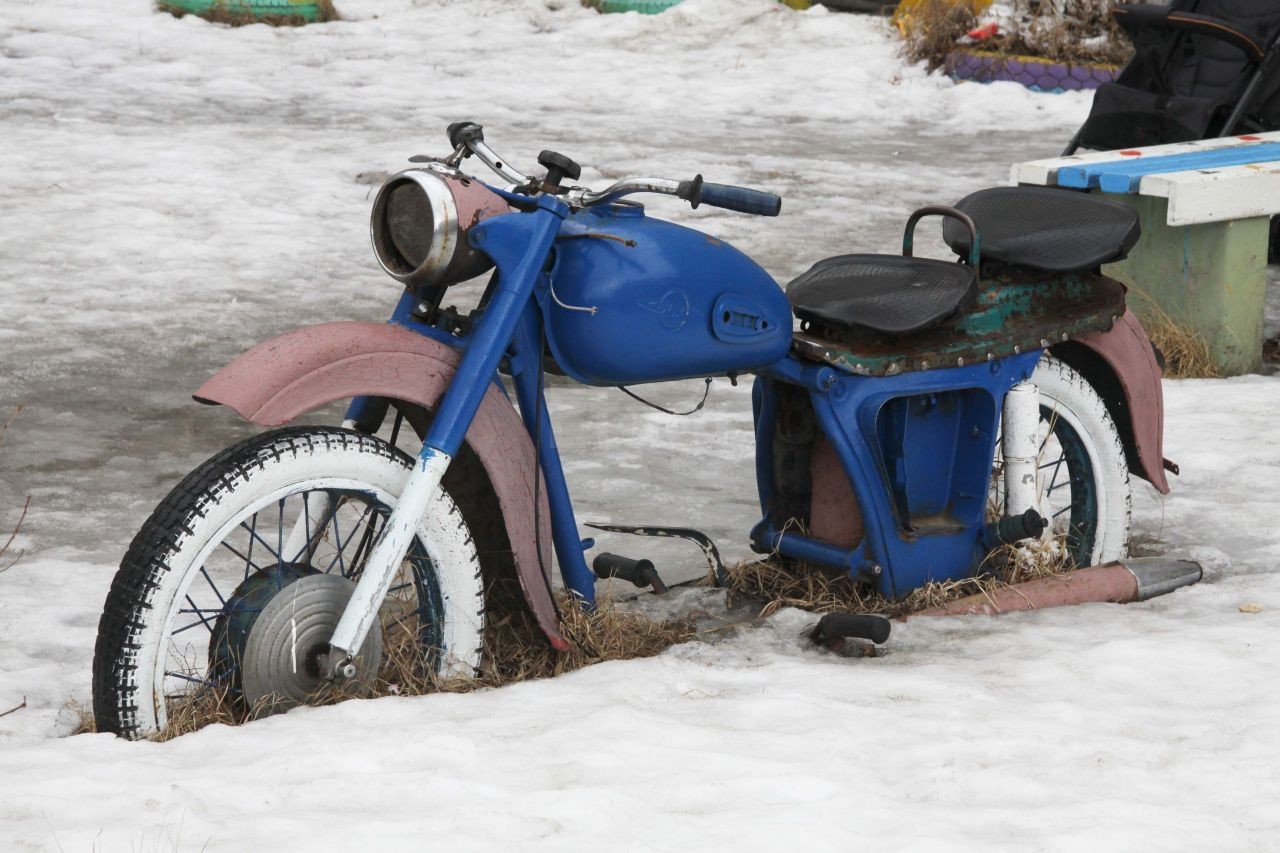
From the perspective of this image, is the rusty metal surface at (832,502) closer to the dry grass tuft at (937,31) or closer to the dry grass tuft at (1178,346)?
the dry grass tuft at (1178,346)

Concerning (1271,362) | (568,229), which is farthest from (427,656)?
(1271,362)

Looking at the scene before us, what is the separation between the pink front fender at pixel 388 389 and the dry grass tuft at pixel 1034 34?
9.10 m

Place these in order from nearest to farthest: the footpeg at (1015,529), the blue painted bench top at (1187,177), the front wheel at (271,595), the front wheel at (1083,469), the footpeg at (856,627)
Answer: the front wheel at (271,595)
the footpeg at (856,627)
the footpeg at (1015,529)
the front wheel at (1083,469)
the blue painted bench top at (1187,177)

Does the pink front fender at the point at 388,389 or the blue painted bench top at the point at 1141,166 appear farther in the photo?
the blue painted bench top at the point at 1141,166

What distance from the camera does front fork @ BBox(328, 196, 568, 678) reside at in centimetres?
280

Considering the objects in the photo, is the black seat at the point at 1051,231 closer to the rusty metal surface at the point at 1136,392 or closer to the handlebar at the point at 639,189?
the rusty metal surface at the point at 1136,392

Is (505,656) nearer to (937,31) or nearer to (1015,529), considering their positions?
(1015,529)

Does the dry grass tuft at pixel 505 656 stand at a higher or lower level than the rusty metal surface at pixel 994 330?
lower

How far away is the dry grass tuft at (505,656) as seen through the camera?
287 centimetres

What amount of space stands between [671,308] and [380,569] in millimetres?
747

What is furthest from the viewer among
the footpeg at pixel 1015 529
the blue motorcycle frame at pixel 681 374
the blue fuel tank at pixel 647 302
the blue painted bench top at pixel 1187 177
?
the blue painted bench top at pixel 1187 177

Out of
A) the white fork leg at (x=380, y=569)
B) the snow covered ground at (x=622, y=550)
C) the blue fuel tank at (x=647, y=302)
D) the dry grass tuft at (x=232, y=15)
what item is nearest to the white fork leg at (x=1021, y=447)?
the snow covered ground at (x=622, y=550)

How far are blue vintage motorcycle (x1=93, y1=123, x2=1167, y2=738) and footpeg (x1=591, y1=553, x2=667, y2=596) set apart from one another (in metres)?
0.01

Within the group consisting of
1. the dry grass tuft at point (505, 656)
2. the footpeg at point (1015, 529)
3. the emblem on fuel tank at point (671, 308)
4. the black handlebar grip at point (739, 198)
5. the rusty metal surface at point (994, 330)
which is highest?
the black handlebar grip at point (739, 198)
